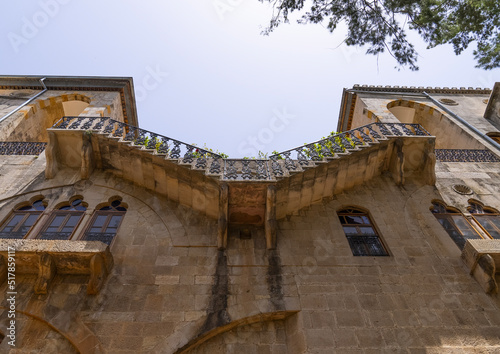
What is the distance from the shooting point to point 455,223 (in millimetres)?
9125

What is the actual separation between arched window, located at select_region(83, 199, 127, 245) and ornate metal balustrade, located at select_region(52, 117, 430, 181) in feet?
6.32

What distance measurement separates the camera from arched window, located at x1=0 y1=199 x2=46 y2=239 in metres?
8.05

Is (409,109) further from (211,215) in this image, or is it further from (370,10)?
(211,215)

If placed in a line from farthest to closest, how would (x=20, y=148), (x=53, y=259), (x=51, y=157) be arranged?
(x=20, y=148) < (x=51, y=157) < (x=53, y=259)

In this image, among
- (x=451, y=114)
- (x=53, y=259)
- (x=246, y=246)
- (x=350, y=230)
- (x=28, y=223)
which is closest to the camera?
(x=53, y=259)

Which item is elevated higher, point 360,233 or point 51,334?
point 360,233

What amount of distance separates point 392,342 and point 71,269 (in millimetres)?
6756

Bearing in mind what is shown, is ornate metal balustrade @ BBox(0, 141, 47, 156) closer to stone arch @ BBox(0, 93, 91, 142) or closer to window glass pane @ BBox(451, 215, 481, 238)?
stone arch @ BBox(0, 93, 91, 142)

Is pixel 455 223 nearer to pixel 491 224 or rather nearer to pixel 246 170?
pixel 491 224

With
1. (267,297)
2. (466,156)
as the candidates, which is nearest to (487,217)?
(466,156)

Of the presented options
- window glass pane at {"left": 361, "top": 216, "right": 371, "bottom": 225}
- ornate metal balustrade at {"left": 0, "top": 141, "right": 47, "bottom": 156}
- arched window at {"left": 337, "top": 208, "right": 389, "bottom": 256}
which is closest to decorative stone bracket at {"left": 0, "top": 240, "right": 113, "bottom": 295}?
ornate metal balustrade at {"left": 0, "top": 141, "right": 47, "bottom": 156}

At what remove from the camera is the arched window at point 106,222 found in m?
8.05

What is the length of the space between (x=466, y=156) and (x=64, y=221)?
14153 mm

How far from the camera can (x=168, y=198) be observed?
909 cm
